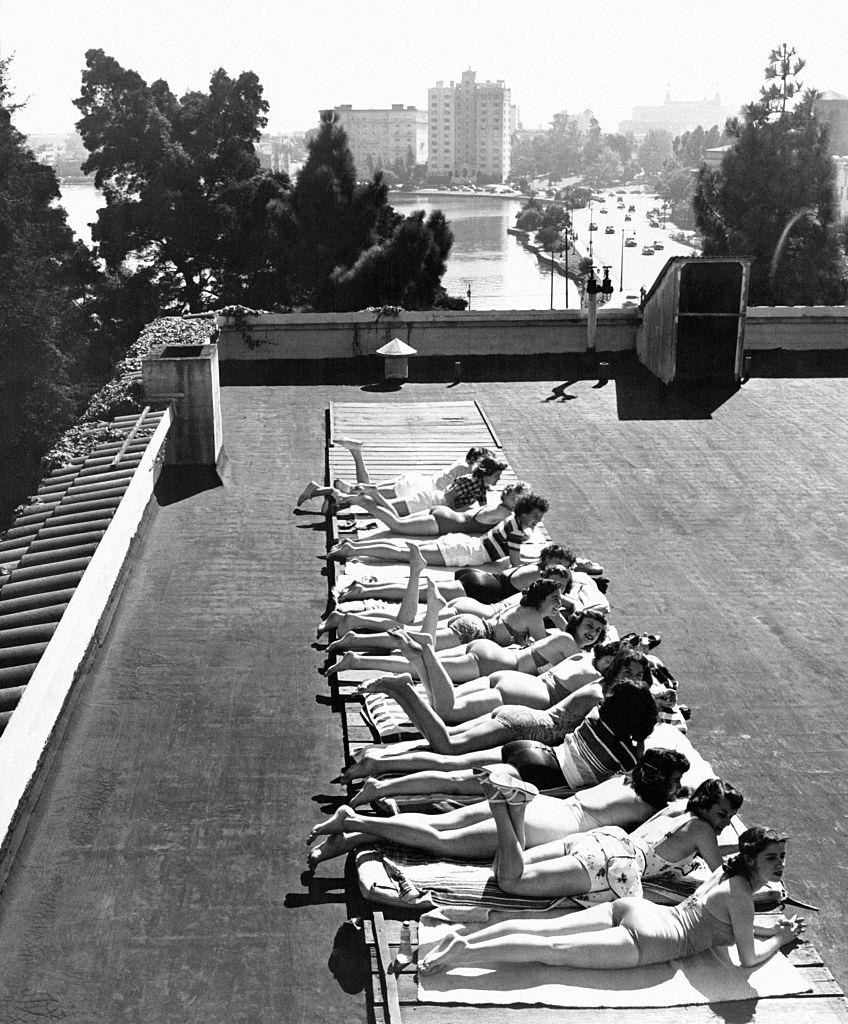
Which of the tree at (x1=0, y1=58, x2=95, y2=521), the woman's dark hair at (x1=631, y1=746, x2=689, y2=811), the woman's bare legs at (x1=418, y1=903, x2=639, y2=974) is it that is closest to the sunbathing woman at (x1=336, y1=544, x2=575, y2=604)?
the woman's dark hair at (x1=631, y1=746, x2=689, y2=811)

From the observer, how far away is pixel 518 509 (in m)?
8.93

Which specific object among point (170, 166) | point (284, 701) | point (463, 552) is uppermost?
point (170, 166)

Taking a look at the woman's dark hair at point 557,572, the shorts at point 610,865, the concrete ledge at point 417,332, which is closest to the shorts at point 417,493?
the woman's dark hair at point 557,572

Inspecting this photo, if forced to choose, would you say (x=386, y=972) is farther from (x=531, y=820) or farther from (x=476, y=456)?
(x=476, y=456)

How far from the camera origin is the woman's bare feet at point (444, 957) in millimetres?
4996

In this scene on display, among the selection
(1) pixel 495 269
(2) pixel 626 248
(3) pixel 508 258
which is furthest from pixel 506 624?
A: (2) pixel 626 248

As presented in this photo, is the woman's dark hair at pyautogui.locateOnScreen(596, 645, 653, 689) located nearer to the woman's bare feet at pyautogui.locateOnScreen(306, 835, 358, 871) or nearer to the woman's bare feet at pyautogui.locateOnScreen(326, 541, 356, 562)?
the woman's bare feet at pyautogui.locateOnScreen(306, 835, 358, 871)

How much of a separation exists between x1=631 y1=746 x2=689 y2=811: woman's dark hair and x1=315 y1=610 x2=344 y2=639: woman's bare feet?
2.84 m

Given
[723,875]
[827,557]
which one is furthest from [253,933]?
[827,557]

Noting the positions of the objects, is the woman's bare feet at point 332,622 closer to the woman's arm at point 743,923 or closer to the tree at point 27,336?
the woman's arm at point 743,923

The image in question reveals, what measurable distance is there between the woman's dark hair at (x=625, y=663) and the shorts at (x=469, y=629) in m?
1.32

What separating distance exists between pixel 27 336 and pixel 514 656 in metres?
28.0

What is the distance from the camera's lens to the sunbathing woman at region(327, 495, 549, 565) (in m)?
8.92

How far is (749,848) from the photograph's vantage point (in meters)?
5.07
